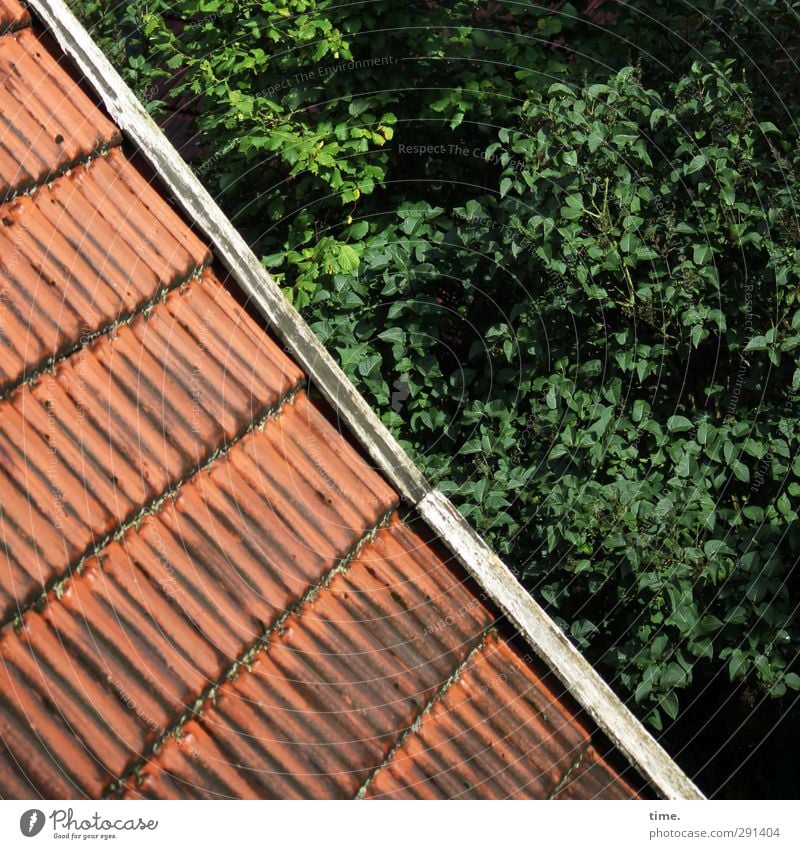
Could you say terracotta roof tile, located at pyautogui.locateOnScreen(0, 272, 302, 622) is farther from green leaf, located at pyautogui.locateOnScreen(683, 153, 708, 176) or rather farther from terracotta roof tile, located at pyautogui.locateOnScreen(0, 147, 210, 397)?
green leaf, located at pyautogui.locateOnScreen(683, 153, 708, 176)

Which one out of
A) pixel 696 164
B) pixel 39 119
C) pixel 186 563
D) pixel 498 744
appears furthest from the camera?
pixel 696 164

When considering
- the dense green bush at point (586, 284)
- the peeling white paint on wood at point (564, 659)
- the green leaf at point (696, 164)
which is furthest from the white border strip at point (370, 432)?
the green leaf at point (696, 164)

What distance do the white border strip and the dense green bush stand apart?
125 cm

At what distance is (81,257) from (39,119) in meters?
0.44

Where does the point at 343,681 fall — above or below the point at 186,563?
below

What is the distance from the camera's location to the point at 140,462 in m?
2.45

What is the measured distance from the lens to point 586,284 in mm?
4031

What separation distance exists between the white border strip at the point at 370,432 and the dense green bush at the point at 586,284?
1.25 m

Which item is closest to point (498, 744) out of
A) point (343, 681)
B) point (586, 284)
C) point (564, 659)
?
point (564, 659)

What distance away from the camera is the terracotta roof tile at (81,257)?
2.45 meters

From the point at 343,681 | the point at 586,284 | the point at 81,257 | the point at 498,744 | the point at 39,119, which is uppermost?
the point at 39,119

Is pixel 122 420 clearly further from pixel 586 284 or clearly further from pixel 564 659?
pixel 586 284

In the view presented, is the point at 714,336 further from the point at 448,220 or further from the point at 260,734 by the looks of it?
the point at 260,734

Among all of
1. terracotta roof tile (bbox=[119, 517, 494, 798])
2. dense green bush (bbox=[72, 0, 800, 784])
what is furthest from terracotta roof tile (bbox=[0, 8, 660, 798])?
dense green bush (bbox=[72, 0, 800, 784])
